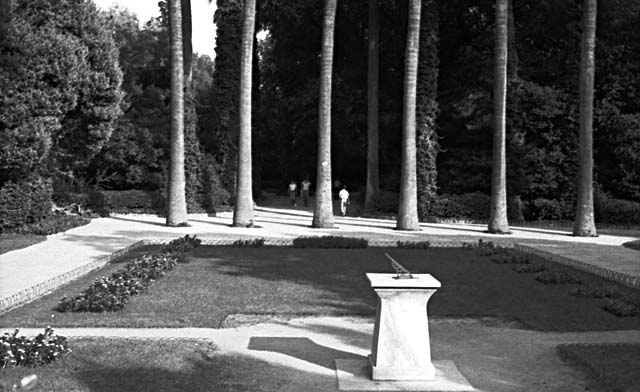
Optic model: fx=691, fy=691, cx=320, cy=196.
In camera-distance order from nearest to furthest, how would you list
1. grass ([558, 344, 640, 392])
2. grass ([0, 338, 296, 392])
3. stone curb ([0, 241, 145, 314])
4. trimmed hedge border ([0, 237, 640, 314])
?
grass ([0, 338, 296, 392]) < grass ([558, 344, 640, 392]) < stone curb ([0, 241, 145, 314]) < trimmed hedge border ([0, 237, 640, 314])

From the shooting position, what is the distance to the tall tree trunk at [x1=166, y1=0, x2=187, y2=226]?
81.4ft

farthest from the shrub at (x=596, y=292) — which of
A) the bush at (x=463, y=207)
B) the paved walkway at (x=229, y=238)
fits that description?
the bush at (x=463, y=207)

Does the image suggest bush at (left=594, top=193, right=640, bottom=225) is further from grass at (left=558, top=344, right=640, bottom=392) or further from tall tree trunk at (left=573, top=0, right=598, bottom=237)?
grass at (left=558, top=344, right=640, bottom=392)

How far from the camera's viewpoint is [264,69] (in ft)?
162

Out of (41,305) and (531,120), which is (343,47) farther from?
(41,305)

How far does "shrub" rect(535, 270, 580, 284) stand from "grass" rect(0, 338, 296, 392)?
791 centimetres

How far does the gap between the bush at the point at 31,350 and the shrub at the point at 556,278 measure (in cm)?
952

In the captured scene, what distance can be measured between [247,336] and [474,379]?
3186 millimetres

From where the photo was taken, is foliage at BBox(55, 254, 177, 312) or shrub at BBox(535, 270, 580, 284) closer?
foliage at BBox(55, 254, 177, 312)

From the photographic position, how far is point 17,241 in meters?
19.2

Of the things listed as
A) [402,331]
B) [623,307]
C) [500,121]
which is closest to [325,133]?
[500,121]

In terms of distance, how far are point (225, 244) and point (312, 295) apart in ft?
25.5

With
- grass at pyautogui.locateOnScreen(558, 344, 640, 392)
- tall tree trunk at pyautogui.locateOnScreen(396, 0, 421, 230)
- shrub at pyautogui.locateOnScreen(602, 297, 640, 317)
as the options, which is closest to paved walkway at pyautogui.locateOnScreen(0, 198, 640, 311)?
tall tree trunk at pyautogui.locateOnScreen(396, 0, 421, 230)

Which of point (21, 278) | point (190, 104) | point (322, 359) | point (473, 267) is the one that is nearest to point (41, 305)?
point (21, 278)
